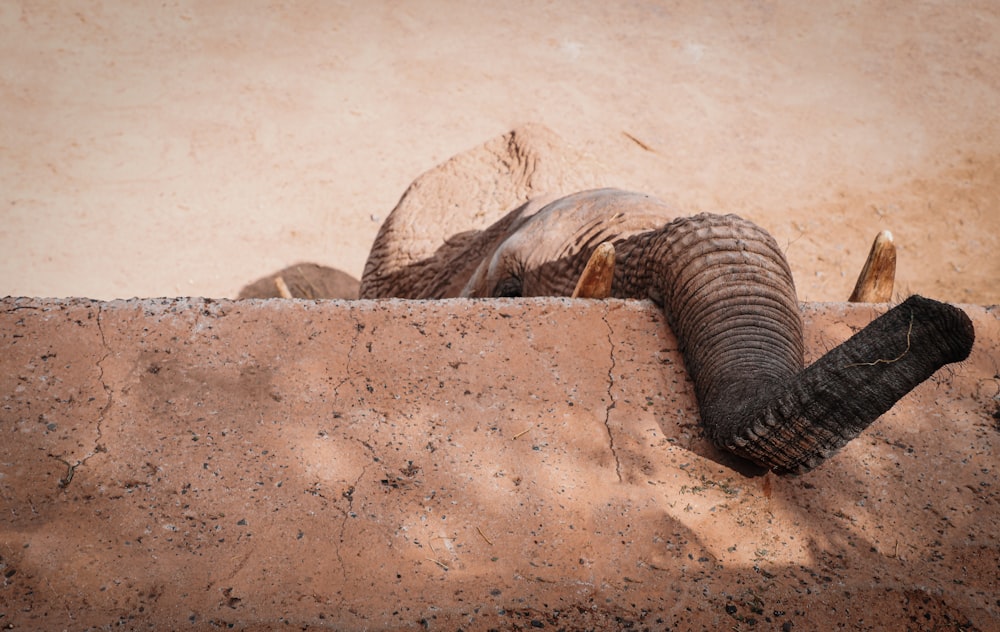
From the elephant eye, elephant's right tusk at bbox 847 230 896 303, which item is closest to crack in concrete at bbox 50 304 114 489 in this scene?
the elephant eye

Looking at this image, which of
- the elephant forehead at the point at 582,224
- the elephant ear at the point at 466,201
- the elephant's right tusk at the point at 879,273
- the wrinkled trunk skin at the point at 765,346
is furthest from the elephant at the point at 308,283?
the elephant's right tusk at the point at 879,273

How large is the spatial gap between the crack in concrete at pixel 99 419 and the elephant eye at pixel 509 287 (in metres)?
2.34

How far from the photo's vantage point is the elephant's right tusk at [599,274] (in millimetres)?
3729

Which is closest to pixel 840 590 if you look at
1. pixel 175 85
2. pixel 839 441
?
pixel 839 441

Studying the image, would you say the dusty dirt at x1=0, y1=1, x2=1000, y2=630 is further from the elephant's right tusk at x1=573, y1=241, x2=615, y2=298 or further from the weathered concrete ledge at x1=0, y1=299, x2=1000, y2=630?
the elephant's right tusk at x1=573, y1=241, x2=615, y2=298

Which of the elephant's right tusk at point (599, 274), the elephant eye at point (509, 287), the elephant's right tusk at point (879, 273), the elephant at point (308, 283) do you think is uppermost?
the elephant's right tusk at point (599, 274)

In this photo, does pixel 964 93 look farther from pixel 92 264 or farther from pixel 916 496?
pixel 92 264

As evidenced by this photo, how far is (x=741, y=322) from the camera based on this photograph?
3197 millimetres

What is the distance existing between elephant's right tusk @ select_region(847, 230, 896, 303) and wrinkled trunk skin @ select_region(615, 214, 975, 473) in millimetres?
1028

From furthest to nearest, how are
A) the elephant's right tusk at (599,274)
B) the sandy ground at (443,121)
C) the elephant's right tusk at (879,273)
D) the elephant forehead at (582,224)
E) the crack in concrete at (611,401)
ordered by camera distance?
1. the sandy ground at (443,121)
2. the elephant forehead at (582,224)
3. the elephant's right tusk at (879,273)
4. the elephant's right tusk at (599,274)
5. the crack in concrete at (611,401)

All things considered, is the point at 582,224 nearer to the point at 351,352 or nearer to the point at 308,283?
the point at 351,352

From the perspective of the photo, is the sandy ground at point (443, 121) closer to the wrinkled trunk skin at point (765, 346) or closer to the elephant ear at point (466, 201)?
the elephant ear at point (466, 201)

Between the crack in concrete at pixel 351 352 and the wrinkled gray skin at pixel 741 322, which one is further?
the crack in concrete at pixel 351 352

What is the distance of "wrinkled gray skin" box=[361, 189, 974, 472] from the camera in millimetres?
2432
